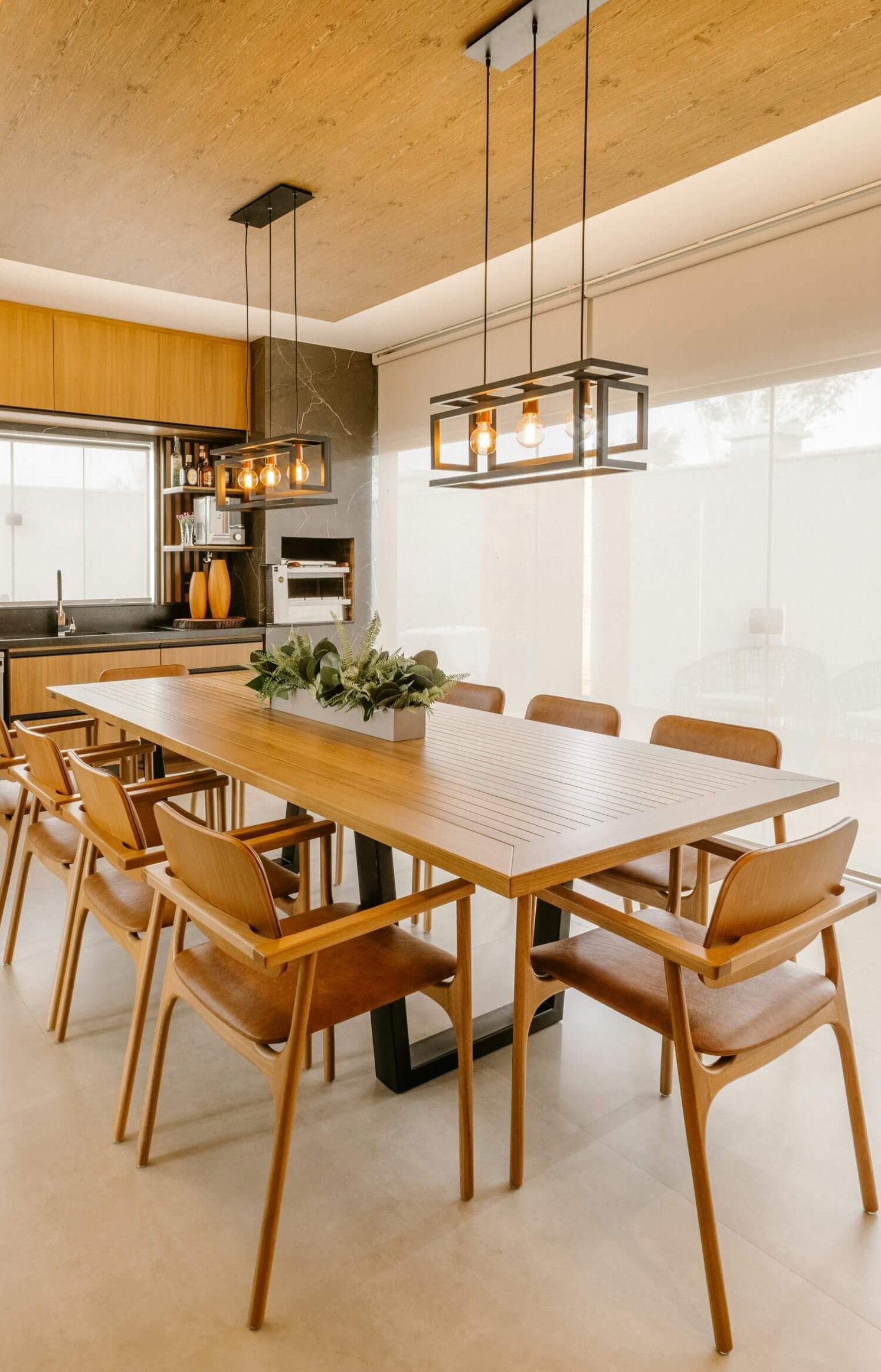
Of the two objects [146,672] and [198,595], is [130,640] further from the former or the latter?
[146,672]

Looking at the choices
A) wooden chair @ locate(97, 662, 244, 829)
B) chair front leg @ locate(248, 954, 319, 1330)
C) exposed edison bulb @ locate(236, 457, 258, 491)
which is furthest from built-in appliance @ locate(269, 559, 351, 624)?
chair front leg @ locate(248, 954, 319, 1330)

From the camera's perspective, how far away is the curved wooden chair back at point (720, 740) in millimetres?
2664

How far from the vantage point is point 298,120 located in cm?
263

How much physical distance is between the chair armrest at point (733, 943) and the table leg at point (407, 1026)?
641 mm

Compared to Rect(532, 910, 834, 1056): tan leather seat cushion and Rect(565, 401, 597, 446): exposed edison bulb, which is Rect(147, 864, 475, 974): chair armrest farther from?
Rect(565, 401, 597, 446): exposed edison bulb

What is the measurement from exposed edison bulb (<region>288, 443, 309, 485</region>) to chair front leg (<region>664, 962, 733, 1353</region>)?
245cm

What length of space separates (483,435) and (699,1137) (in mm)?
1806

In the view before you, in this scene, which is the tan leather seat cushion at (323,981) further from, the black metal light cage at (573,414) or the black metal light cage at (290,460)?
the black metal light cage at (290,460)

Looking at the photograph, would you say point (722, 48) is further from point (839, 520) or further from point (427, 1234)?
point (427, 1234)

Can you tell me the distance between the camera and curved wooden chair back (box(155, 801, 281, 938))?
1.54 metres

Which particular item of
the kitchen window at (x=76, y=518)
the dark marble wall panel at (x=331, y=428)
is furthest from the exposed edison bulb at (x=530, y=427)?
the kitchen window at (x=76, y=518)

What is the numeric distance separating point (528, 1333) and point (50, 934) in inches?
86.8

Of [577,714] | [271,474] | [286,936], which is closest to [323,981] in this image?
[286,936]

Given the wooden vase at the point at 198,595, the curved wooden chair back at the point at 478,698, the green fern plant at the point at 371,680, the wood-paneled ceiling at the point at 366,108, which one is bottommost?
the curved wooden chair back at the point at 478,698
